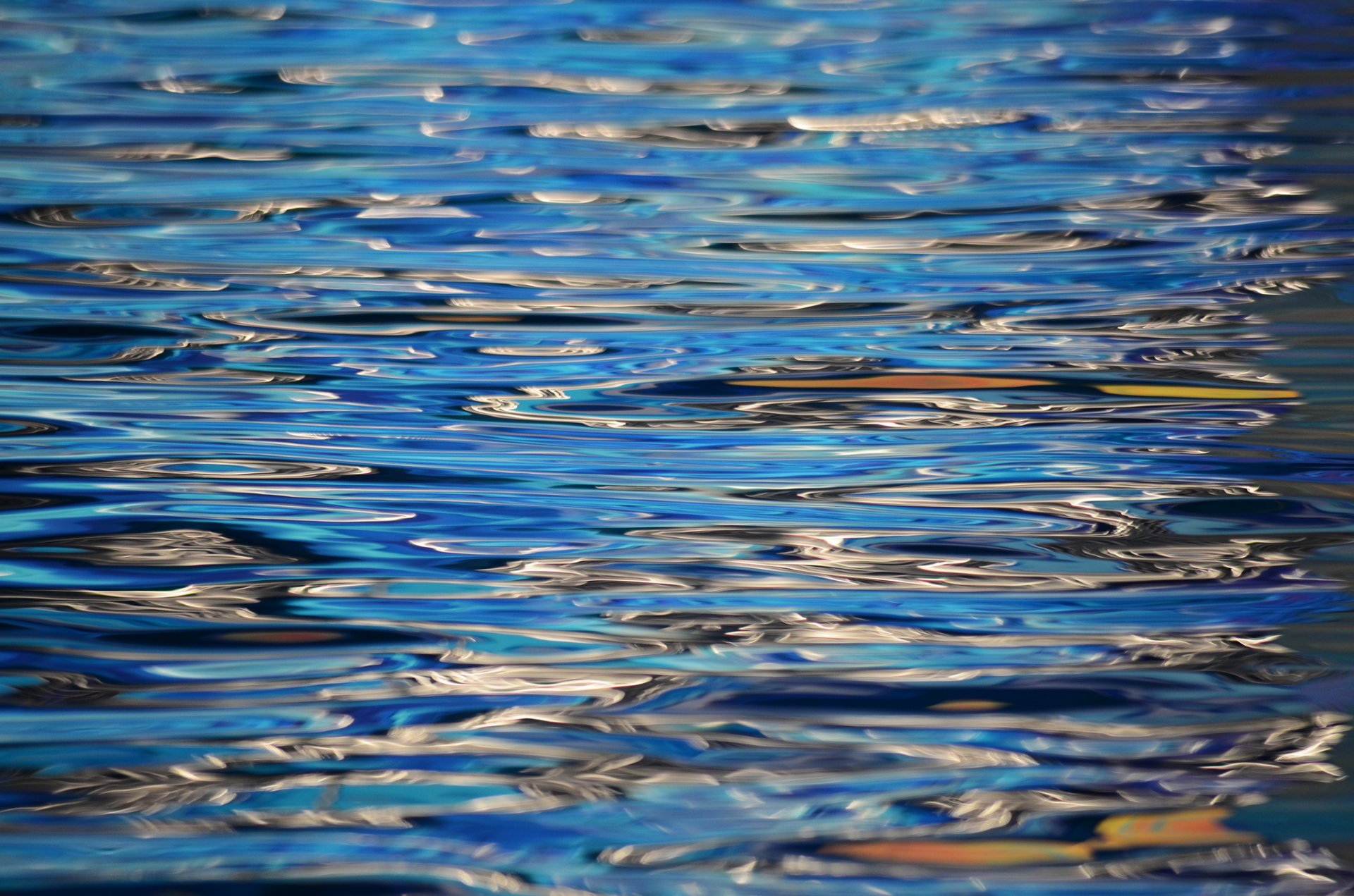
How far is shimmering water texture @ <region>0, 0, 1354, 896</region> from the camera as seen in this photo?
0.65 meters

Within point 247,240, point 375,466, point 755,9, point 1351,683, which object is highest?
point 755,9

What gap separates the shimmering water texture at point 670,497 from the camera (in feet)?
2.14

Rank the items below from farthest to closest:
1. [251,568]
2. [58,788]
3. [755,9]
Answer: [755,9] → [251,568] → [58,788]

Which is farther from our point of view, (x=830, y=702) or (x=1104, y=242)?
(x=1104, y=242)

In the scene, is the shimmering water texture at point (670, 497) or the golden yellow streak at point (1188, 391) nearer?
the shimmering water texture at point (670, 497)

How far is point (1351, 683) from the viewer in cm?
74

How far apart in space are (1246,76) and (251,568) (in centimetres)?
170

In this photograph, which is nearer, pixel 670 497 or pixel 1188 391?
pixel 670 497

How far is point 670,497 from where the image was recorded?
3.14 feet

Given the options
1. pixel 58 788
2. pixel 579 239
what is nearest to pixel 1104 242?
pixel 579 239

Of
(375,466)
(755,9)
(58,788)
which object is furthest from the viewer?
(755,9)

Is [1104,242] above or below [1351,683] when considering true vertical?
above

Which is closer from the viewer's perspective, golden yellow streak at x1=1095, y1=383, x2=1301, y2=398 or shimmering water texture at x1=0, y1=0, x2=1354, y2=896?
shimmering water texture at x1=0, y1=0, x2=1354, y2=896

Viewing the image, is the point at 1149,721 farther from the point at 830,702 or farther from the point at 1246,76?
the point at 1246,76
